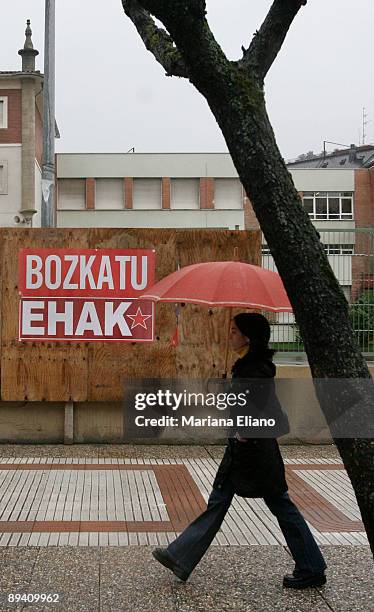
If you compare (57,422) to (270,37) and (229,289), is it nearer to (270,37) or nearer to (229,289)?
(229,289)

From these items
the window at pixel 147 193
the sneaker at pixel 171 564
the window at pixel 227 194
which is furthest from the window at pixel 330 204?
the sneaker at pixel 171 564

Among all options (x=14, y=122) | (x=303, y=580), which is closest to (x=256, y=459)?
(x=303, y=580)

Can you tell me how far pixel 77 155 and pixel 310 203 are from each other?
16.7 metres

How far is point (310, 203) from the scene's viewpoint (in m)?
56.9

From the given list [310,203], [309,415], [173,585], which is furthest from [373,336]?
[310,203]

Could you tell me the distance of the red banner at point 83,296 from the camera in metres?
9.88

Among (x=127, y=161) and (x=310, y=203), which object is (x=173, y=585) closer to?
(x=127, y=161)

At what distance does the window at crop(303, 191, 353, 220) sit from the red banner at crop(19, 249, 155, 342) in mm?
47590

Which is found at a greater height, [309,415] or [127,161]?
[127,161]

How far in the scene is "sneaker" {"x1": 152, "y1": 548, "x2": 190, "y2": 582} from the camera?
500 cm

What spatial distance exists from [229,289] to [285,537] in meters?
1.87

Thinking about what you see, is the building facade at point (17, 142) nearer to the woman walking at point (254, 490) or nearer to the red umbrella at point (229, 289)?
the red umbrella at point (229, 289)

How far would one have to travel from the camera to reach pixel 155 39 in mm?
5586

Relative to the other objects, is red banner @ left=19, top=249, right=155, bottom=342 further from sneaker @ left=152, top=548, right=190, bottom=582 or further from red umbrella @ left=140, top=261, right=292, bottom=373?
sneaker @ left=152, top=548, right=190, bottom=582
